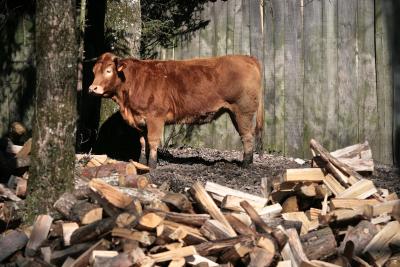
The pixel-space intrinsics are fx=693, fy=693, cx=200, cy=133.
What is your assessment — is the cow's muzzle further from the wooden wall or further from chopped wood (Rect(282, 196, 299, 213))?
chopped wood (Rect(282, 196, 299, 213))

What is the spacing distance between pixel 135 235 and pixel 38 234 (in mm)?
1004

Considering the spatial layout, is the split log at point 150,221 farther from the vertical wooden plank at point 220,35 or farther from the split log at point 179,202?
the vertical wooden plank at point 220,35

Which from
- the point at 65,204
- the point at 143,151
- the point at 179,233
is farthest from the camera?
the point at 143,151

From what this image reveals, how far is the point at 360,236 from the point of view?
20.1 ft

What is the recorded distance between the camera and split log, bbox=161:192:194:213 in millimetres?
6148

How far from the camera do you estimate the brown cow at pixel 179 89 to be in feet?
33.1

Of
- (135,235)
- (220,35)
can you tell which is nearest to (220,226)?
(135,235)

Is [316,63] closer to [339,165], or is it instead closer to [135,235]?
[339,165]

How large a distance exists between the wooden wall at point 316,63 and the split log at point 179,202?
536 cm

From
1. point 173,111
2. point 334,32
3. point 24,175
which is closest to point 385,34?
point 334,32

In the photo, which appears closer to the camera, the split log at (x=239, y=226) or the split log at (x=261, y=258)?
the split log at (x=261, y=258)

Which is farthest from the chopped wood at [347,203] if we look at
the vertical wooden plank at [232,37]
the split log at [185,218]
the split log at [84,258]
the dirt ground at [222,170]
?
the vertical wooden plank at [232,37]

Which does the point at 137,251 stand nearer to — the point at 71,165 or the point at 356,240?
the point at 71,165

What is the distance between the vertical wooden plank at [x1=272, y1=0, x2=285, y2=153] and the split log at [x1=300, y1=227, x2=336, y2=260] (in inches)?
211
